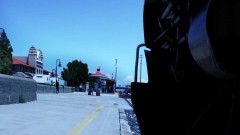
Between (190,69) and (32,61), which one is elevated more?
(32,61)

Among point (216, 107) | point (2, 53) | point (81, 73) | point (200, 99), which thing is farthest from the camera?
point (81, 73)

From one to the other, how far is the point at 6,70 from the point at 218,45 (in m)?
75.6

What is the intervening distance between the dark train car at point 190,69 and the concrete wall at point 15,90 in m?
12.7

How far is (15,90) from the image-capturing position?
17766 mm

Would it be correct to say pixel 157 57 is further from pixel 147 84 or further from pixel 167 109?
pixel 167 109

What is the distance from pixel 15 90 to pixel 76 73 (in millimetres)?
89862

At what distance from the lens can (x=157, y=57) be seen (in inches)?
165

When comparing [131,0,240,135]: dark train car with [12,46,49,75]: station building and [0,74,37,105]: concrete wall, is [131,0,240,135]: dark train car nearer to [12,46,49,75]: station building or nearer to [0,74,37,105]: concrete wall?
[0,74,37,105]: concrete wall

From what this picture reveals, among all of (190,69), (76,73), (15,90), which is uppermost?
(76,73)

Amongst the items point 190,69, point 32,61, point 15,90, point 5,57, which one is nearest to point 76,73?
point 32,61

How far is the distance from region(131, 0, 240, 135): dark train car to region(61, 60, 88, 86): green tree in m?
102

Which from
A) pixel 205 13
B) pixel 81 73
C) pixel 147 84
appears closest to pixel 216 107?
pixel 147 84

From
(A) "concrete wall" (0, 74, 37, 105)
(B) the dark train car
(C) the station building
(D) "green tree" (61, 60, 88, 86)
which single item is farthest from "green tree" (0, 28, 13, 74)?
(B) the dark train car

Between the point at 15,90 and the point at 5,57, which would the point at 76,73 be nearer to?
the point at 5,57
